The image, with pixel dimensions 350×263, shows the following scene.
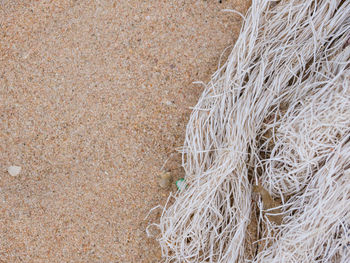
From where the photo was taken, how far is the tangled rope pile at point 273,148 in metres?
1.00

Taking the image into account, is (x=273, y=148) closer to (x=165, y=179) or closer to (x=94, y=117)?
(x=165, y=179)

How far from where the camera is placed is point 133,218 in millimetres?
1129

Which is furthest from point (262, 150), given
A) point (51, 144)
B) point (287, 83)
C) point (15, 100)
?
point (15, 100)

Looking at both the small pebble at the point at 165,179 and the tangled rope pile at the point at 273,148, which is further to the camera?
Result: the small pebble at the point at 165,179

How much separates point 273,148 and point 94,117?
53 centimetres

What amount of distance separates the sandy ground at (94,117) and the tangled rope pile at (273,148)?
0.28 feet

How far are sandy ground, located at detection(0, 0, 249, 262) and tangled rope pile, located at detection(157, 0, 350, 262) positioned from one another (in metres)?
0.09

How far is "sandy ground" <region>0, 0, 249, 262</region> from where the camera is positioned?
112cm

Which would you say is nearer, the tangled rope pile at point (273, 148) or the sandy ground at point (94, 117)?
the tangled rope pile at point (273, 148)

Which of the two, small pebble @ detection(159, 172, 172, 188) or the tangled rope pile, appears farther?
small pebble @ detection(159, 172, 172, 188)

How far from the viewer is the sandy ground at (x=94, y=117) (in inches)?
44.1

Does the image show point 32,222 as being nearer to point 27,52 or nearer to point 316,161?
point 27,52

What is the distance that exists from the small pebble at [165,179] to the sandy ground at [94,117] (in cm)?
2

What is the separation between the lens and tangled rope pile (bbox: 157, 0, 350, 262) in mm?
1000
